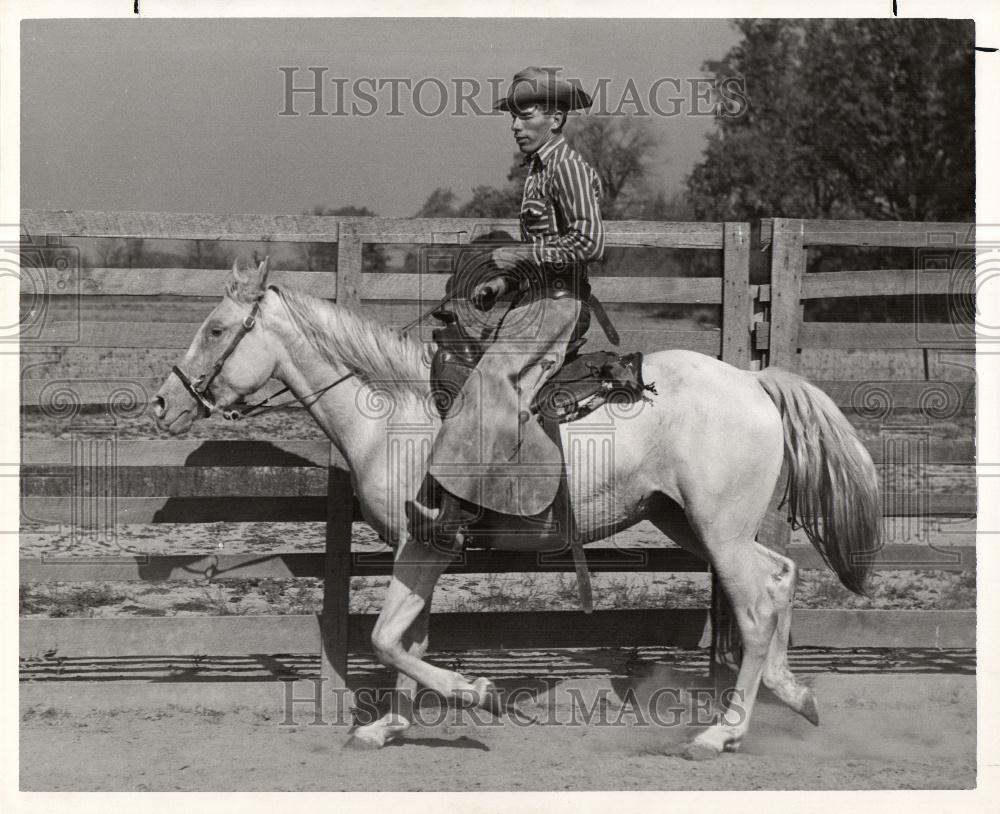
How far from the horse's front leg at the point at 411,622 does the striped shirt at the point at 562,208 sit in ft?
5.10

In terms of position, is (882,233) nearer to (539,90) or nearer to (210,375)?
(539,90)

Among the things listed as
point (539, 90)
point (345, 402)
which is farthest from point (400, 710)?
point (539, 90)

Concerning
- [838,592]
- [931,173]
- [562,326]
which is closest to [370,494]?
[562,326]

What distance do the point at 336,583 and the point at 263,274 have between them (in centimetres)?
182

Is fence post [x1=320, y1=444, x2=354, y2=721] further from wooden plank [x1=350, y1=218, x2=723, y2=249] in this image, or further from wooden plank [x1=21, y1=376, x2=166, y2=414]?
wooden plank [x1=350, y1=218, x2=723, y2=249]

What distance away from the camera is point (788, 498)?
611 cm

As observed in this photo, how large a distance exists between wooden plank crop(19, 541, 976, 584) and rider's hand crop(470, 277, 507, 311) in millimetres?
1427

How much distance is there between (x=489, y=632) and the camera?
6391 millimetres

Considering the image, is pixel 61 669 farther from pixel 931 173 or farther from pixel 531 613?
pixel 931 173

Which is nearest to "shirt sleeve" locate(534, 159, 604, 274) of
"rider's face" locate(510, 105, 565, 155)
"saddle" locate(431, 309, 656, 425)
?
"rider's face" locate(510, 105, 565, 155)

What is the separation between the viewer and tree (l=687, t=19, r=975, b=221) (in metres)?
27.4

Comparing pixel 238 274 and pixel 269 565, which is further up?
pixel 238 274

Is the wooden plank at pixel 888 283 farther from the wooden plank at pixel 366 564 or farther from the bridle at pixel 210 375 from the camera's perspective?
the bridle at pixel 210 375

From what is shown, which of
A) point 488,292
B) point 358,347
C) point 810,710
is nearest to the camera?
point 488,292
